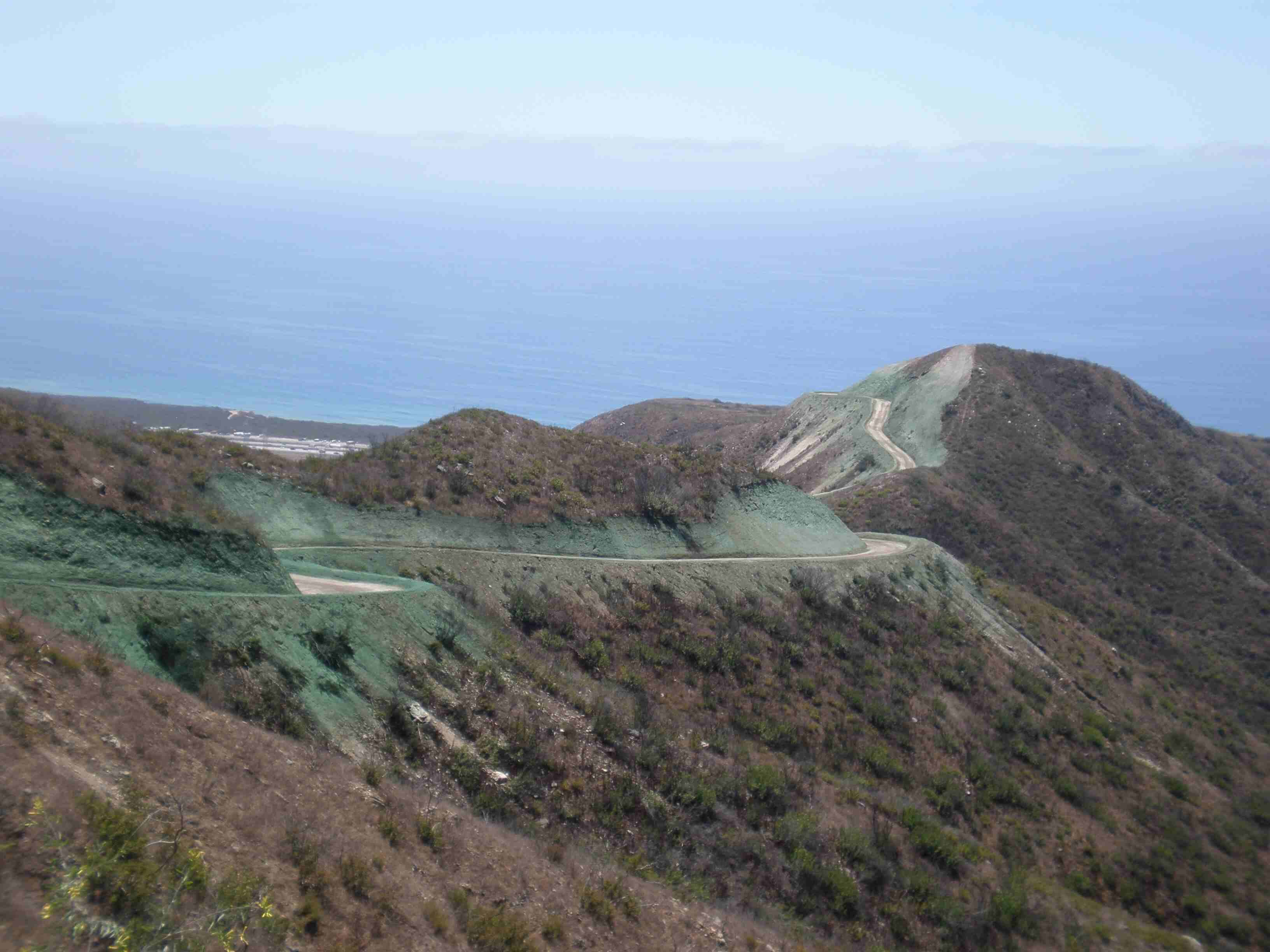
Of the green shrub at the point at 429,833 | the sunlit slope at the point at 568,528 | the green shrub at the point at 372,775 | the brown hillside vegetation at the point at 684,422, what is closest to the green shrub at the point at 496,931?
the green shrub at the point at 429,833

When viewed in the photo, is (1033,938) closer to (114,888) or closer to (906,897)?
(906,897)

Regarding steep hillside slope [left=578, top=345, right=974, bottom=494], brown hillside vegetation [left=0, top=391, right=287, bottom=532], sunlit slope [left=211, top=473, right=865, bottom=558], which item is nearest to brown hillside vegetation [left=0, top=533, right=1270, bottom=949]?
sunlit slope [left=211, top=473, right=865, bottom=558]

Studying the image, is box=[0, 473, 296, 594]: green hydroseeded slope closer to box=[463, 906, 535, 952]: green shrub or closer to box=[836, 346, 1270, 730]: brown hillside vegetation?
box=[463, 906, 535, 952]: green shrub

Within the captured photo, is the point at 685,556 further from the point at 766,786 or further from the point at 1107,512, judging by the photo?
the point at 1107,512

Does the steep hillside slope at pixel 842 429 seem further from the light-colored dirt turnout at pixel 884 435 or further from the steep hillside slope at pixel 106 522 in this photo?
the steep hillside slope at pixel 106 522

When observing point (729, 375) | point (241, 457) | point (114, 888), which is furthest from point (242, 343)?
point (114, 888)

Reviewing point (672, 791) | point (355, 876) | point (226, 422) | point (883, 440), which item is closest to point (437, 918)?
point (355, 876)

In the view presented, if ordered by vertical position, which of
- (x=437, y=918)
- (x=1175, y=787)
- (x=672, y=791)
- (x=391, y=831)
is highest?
(x=391, y=831)
